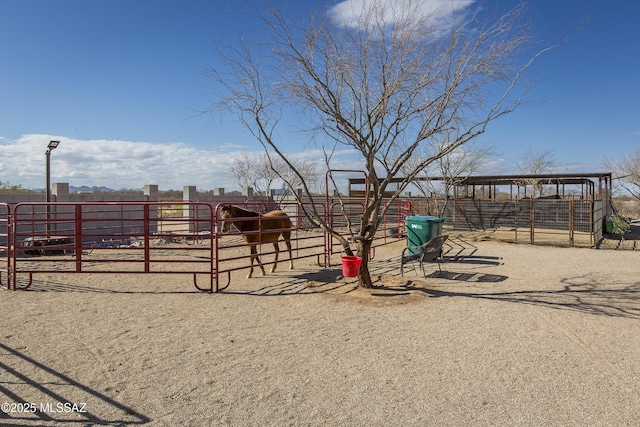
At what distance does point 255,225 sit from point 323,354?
483 centimetres

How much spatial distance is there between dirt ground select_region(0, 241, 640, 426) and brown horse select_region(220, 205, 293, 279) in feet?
3.11

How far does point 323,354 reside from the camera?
12.7 feet

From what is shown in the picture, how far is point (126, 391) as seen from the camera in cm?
311

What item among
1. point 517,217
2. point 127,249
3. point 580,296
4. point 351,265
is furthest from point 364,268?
point 517,217

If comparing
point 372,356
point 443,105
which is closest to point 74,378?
point 372,356

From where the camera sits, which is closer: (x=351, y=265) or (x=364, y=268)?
(x=364, y=268)

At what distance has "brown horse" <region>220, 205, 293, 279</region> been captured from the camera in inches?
291

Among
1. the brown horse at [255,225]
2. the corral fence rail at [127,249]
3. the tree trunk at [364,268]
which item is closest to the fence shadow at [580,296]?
the tree trunk at [364,268]

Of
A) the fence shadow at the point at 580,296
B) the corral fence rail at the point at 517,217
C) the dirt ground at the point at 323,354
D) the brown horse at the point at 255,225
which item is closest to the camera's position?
the dirt ground at the point at 323,354

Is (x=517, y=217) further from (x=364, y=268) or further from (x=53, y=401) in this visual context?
(x=53, y=401)

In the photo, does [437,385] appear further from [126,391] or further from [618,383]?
[126,391]

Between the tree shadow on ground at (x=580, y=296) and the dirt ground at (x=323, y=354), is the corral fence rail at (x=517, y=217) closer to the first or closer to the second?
the tree shadow on ground at (x=580, y=296)

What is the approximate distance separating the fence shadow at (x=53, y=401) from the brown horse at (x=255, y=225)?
382cm

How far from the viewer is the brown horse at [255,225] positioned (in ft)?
24.3
